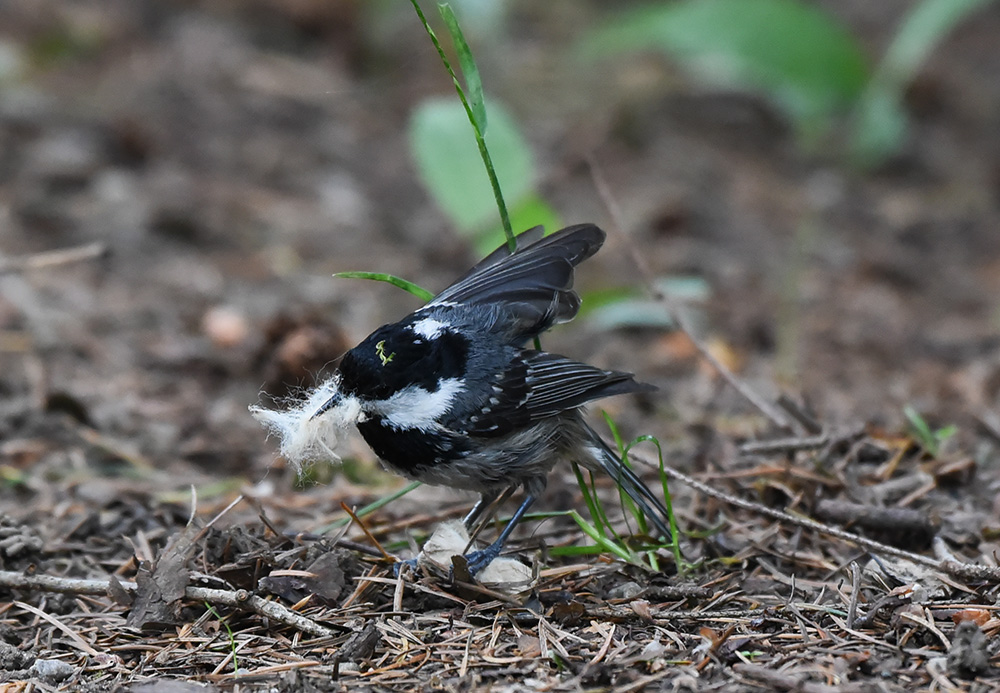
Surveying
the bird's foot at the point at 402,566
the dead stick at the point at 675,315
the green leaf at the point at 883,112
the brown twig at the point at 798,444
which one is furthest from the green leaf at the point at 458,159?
the green leaf at the point at 883,112

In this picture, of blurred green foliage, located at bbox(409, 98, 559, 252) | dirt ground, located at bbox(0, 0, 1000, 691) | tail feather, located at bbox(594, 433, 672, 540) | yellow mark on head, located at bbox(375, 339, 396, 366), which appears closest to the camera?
dirt ground, located at bbox(0, 0, 1000, 691)

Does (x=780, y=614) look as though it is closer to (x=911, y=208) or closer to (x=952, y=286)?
(x=952, y=286)

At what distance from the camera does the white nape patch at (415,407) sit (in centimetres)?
327

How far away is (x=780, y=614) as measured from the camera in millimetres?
2984

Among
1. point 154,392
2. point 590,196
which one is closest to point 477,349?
point 154,392

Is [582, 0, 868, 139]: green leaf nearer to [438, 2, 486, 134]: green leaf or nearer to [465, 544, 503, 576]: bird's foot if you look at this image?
[438, 2, 486, 134]: green leaf

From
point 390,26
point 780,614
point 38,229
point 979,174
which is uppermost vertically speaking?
point 390,26

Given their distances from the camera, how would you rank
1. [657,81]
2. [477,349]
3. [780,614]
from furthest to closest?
[657,81] < [477,349] < [780,614]

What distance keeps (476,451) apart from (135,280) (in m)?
3.99

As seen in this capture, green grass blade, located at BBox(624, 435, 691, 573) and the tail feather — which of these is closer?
green grass blade, located at BBox(624, 435, 691, 573)

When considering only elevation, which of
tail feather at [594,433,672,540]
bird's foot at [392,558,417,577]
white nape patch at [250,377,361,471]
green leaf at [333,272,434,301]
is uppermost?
green leaf at [333,272,434,301]

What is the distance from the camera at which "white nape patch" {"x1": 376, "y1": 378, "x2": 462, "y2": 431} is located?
327 cm

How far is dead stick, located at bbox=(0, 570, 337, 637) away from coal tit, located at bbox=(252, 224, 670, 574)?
0.43 metres

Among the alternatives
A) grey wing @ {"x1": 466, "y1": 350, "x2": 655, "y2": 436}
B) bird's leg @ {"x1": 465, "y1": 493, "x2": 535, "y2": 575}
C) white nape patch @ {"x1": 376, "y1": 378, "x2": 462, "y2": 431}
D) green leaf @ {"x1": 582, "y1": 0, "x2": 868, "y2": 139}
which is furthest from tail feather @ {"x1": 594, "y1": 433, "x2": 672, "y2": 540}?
green leaf @ {"x1": 582, "y1": 0, "x2": 868, "y2": 139}
